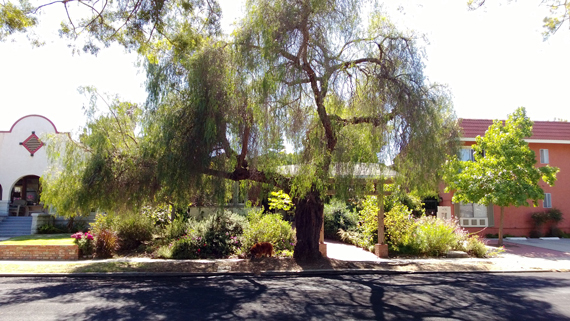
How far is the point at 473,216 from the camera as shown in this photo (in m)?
21.4

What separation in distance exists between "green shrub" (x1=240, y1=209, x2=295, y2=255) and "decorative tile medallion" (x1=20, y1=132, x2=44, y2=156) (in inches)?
673

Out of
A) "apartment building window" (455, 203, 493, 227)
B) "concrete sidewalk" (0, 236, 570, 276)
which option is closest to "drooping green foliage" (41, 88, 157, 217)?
"concrete sidewalk" (0, 236, 570, 276)

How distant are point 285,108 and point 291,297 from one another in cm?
494

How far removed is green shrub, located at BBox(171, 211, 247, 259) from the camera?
1404 cm

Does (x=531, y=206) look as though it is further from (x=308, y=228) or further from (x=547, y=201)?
(x=308, y=228)

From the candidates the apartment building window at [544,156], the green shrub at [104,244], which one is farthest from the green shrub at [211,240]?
the apartment building window at [544,156]

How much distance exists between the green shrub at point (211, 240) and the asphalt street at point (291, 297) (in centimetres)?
311

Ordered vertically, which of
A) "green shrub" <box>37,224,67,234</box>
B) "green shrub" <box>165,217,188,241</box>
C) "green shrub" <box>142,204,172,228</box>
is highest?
"green shrub" <box>142,204,172,228</box>

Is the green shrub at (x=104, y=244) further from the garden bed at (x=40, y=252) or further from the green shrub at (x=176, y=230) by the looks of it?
the green shrub at (x=176, y=230)

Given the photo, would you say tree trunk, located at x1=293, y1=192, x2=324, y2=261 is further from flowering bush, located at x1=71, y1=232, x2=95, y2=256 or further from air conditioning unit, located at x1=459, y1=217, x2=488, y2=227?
air conditioning unit, located at x1=459, y1=217, x2=488, y2=227

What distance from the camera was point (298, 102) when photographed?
10.9 m

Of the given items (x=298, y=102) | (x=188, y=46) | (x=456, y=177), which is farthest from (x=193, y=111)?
(x=456, y=177)

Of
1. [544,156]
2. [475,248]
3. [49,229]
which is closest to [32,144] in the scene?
[49,229]

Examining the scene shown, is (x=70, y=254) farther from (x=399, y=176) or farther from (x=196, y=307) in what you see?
(x=399, y=176)
